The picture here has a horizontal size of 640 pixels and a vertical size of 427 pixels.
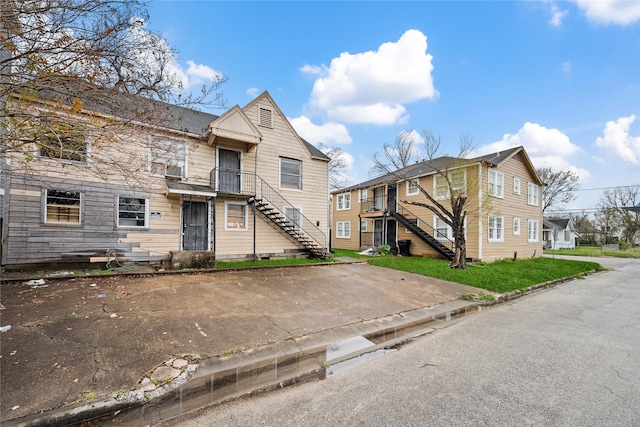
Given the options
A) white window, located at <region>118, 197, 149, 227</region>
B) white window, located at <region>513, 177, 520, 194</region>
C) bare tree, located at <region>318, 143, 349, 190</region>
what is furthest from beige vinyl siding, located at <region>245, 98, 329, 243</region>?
bare tree, located at <region>318, 143, 349, 190</region>

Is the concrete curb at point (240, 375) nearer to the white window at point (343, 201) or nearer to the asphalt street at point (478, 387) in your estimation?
the asphalt street at point (478, 387)

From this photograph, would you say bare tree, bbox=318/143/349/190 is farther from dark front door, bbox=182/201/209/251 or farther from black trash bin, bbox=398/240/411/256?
dark front door, bbox=182/201/209/251

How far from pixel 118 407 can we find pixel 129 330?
6.38 feet

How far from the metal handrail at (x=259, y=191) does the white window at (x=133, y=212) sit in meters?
2.73

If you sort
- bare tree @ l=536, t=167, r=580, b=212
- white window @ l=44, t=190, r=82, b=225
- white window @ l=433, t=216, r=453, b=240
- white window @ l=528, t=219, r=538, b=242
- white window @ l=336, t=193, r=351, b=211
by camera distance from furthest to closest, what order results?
1. bare tree @ l=536, t=167, r=580, b=212
2. white window @ l=336, t=193, r=351, b=211
3. white window @ l=528, t=219, r=538, b=242
4. white window @ l=433, t=216, r=453, b=240
5. white window @ l=44, t=190, r=82, b=225

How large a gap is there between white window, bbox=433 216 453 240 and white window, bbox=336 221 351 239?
7883mm

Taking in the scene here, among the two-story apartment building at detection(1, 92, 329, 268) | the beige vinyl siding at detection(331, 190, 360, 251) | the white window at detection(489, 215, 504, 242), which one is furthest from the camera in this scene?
the beige vinyl siding at detection(331, 190, 360, 251)

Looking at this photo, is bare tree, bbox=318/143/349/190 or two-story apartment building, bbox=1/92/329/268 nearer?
two-story apartment building, bbox=1/92/329/268

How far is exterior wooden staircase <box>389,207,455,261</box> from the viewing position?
1551 cm

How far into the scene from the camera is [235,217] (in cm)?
1253

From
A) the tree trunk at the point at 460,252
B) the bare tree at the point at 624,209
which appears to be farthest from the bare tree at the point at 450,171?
the bare tree at the point at 624,209

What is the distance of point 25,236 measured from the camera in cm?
874

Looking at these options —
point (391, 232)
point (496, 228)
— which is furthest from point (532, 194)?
point (391, 232)

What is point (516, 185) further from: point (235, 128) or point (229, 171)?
point (229, 171)
